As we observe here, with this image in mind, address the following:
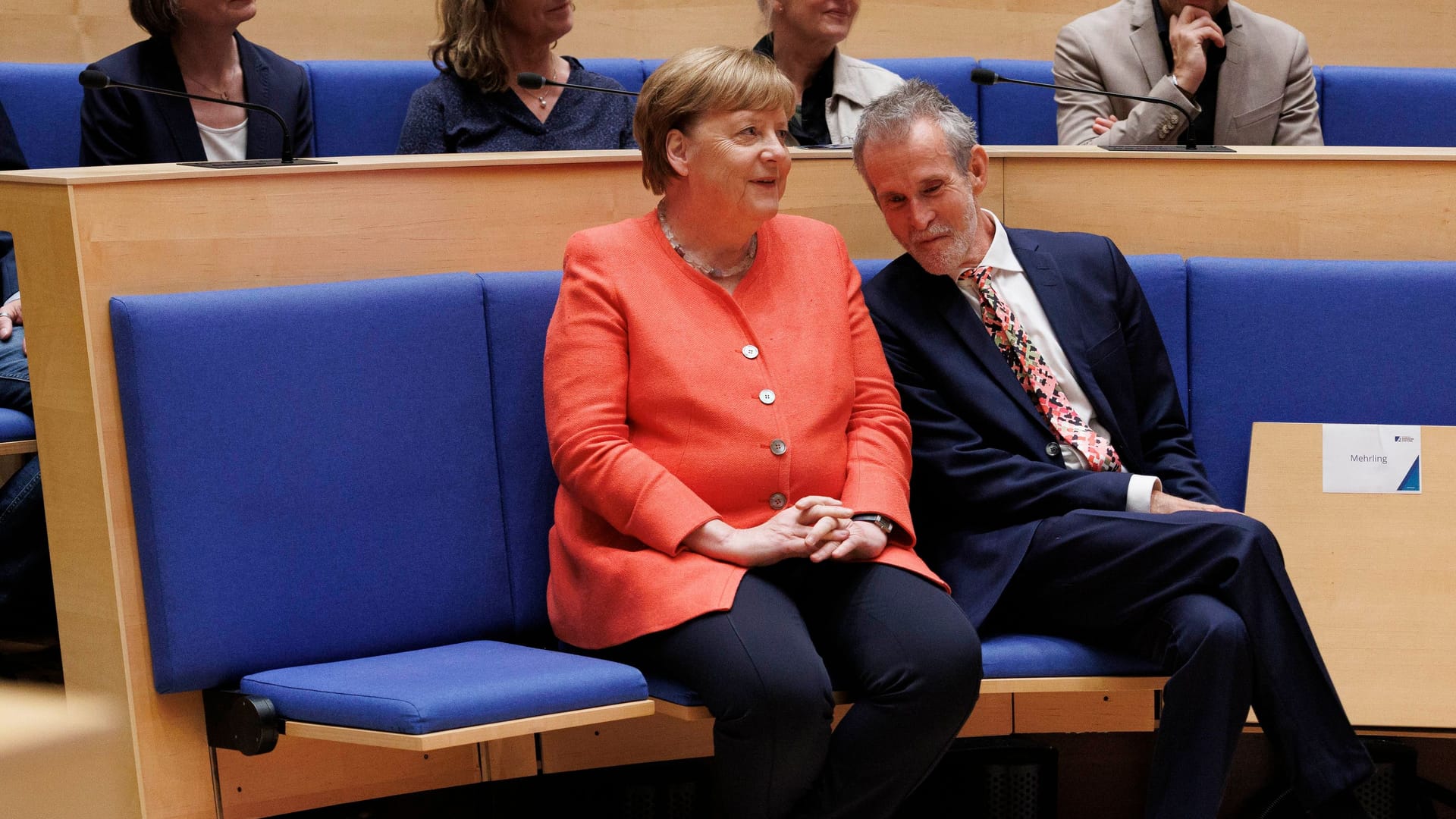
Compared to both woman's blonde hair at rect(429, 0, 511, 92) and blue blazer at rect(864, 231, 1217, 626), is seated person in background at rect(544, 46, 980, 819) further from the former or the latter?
woman's blonde hair at rect(429, 0, 511, 92)

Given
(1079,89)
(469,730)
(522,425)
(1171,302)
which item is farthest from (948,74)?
(469,730)

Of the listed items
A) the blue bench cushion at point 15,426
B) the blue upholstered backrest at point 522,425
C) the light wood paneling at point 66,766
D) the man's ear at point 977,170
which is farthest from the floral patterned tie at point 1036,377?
the blue bench cushion at point 15,426

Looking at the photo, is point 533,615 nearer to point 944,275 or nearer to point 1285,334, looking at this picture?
point 944,275

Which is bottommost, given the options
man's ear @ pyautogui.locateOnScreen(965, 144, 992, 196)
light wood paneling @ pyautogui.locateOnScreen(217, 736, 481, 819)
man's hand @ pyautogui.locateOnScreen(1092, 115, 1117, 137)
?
light wood paneling @ pyautogui.locateOnScreen(217, 736, 481, 819)

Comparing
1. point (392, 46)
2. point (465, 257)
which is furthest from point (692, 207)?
point (392, 46)

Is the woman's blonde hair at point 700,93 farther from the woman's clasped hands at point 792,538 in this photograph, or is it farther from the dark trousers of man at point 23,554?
the dark trousers of man at point 23,554

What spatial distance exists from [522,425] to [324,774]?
537mm

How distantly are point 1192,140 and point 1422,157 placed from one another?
348mm

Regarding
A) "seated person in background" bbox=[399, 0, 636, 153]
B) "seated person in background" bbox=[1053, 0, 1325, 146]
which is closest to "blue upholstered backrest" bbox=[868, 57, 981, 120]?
"seated person in background" bbox=[1053, 0, 1325, 146]

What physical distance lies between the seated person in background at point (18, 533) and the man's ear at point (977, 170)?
58.5 inches

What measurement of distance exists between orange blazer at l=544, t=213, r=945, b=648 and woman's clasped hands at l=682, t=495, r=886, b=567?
19 millimetres

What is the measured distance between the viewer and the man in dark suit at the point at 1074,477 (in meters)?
1.86

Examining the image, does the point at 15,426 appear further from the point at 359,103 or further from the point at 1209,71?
the point at 1209,71

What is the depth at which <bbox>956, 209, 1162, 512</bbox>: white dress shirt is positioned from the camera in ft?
7.15
